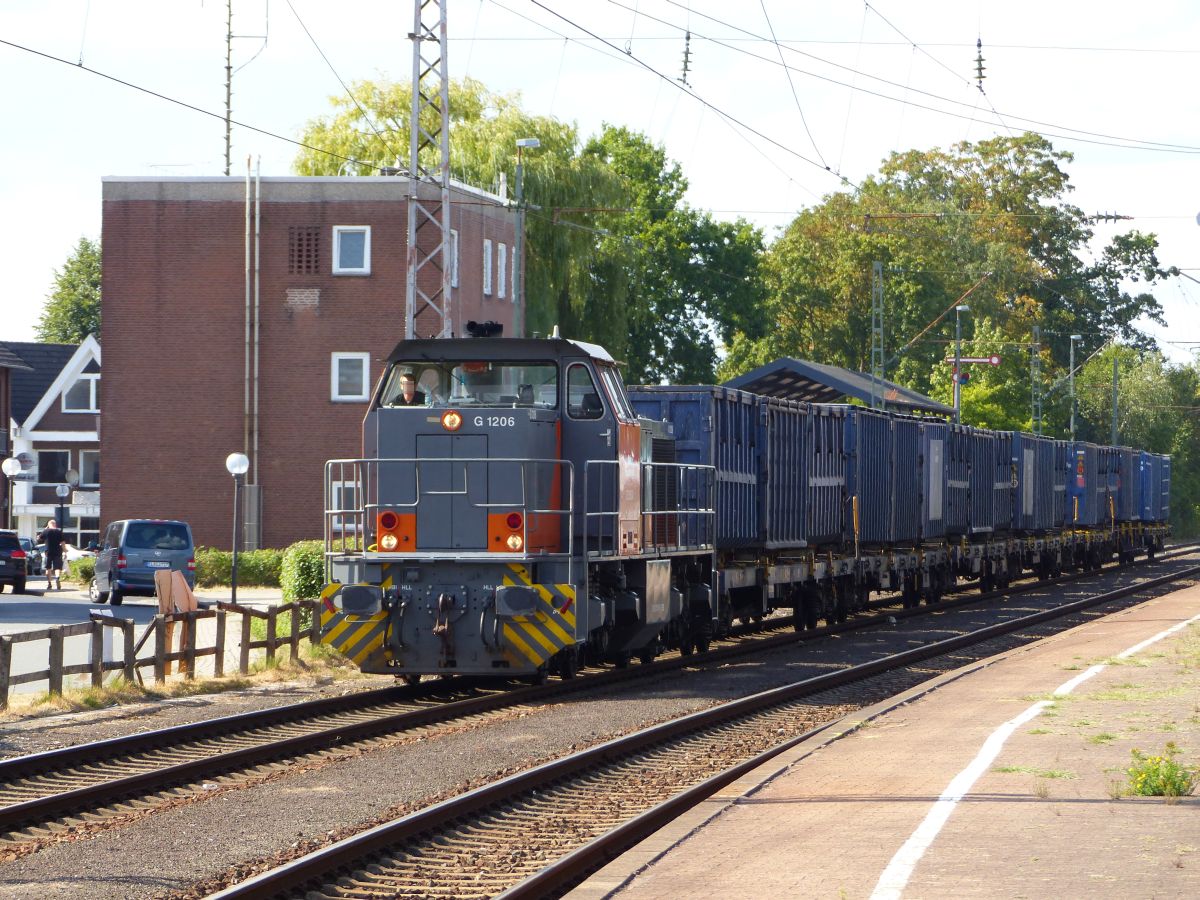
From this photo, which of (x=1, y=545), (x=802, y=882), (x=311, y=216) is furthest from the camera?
(x=311, y=216)

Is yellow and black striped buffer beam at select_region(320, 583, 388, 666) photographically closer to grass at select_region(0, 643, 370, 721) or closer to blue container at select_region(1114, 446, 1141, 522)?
grass at select_region(0, 643, 370, 721)

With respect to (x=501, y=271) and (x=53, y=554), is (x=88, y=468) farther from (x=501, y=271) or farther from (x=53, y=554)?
(x=501, y=271)

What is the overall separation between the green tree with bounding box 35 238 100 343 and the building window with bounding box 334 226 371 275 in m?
63.1

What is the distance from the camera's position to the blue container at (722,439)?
2089 cm

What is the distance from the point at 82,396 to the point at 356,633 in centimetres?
5543

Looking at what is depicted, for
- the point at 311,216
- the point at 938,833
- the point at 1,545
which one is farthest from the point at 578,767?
the point at 311,216

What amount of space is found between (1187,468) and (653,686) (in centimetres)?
8672

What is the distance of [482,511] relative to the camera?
1605 centimetres

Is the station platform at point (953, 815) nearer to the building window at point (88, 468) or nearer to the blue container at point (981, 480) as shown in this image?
the blue container at point (981, 480)

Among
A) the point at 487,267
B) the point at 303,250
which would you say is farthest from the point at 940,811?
the point at 487,267

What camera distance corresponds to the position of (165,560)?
3575cm

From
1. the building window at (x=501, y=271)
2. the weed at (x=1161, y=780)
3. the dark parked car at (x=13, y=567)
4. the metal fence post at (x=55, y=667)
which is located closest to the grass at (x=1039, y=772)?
the weed at (x=1161, y=780)

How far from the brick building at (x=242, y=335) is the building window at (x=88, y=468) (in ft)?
80.3

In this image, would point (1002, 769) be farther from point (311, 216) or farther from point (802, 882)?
point (311, 216)
